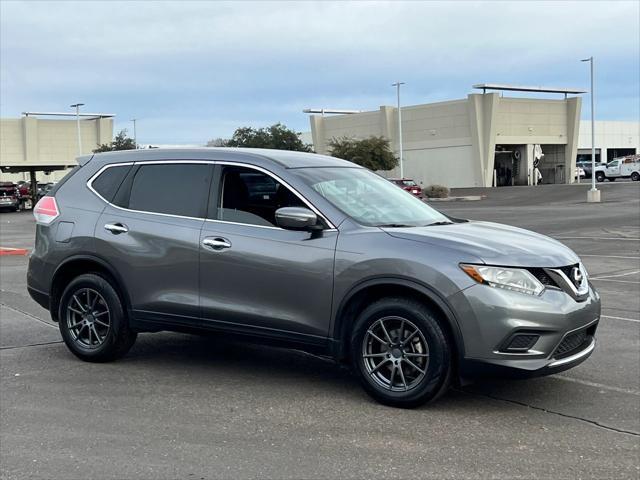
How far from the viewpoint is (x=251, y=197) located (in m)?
6.05

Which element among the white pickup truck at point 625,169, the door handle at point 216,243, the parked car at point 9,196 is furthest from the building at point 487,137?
the door handle at point 216,243

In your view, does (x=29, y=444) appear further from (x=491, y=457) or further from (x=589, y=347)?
(x=589, y=347)

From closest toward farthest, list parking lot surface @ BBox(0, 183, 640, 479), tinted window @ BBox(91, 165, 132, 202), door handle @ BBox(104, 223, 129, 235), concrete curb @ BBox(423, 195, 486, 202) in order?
parking lot surface @ BBox(0, 183, 640, 479) → door handle @ BBox(104, 223, 129, 235) → tinted window @ BBox(91, 165, 132, 202) → concrete curb @ BBox(423, 195, 486, 202)

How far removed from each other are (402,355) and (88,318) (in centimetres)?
300

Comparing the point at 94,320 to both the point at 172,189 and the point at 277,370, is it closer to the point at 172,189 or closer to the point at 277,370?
the point at 172,189

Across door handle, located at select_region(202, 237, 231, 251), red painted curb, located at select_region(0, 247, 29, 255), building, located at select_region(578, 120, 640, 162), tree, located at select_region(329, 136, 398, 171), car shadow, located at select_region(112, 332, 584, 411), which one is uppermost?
building, located at select_region(578, 120, 640, 162)

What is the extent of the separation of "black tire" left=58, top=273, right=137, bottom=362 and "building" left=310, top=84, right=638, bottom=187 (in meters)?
53.9

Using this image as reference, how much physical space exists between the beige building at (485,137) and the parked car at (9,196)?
31097 millimetres

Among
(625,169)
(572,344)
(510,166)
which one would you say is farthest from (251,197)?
(510,166)

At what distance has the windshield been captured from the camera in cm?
573

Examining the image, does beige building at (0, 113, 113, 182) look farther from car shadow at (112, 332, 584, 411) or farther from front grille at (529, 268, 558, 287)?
front grille at (529, 268, 558, 287)

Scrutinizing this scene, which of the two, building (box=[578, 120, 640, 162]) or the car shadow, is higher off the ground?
building (box=[578, 120, 640, 162])

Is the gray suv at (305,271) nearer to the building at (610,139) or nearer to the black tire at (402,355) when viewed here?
the black tire at (402,355)

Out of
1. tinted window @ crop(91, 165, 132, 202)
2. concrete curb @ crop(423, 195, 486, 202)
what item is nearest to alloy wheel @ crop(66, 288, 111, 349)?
tinted window @ crop(91, 165, 132, 202)
